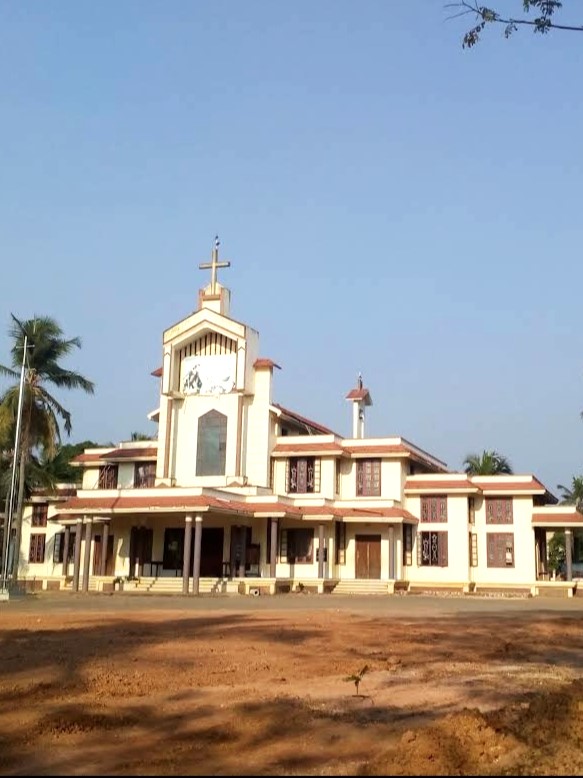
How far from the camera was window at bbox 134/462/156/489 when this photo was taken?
41000 mm

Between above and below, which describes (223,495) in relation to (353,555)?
above

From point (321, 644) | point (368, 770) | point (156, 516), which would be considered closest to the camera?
point (368, 770)

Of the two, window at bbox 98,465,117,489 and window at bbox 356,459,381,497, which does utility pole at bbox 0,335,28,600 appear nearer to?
window at bbox 98,465,117,489

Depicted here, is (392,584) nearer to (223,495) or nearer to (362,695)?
(223,495)

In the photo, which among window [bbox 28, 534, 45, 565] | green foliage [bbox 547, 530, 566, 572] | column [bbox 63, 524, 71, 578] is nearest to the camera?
column [bbox 63, 524, 71, 578]

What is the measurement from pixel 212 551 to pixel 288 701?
3038cm

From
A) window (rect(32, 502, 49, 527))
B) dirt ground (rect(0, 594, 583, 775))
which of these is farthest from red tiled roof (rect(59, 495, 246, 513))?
dirt ground (rect(0, 594, 583, 775))

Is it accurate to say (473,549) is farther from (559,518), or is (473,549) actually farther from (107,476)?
(107,476)

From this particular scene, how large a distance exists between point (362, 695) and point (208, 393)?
104ft

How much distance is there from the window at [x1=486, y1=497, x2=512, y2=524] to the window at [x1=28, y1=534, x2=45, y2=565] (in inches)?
863

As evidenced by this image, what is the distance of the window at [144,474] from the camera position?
41.0 meters

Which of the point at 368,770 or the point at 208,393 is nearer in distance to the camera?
the point at 368,770

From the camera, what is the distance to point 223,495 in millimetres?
35125

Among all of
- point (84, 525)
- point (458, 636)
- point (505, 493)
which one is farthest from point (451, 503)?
point (458, 636)
